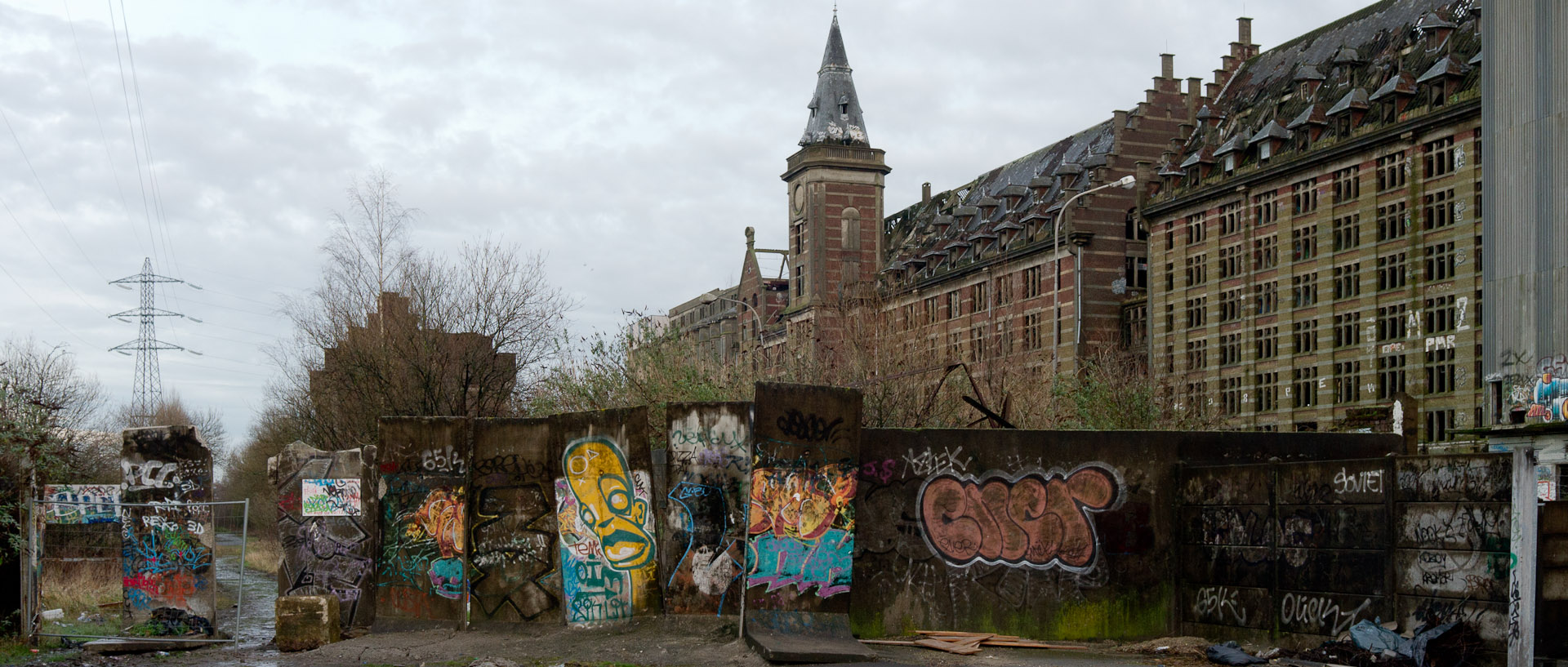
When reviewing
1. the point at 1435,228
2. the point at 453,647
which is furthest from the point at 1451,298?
the point at 453,647

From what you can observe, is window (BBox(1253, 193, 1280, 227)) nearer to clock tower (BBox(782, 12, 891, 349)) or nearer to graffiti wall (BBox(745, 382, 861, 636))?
clock tower (BBox(782, 12, 891, 349))

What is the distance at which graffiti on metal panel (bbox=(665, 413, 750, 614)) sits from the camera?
16125 millimetres

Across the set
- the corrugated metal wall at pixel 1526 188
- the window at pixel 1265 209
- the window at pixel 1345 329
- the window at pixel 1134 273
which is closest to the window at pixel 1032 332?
the window at pixel 1134 273

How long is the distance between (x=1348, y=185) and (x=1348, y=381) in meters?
7.68

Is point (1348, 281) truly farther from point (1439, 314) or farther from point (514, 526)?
point (514, 526)

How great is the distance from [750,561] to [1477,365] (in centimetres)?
4003

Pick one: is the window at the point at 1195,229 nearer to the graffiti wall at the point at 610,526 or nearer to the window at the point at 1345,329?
A: the window at the point at 1345,329

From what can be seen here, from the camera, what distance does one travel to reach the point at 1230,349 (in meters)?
60.3

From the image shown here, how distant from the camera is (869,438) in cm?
1661

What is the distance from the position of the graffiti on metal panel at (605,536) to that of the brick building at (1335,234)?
31503 millimetres

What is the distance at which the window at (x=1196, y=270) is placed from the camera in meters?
62.2

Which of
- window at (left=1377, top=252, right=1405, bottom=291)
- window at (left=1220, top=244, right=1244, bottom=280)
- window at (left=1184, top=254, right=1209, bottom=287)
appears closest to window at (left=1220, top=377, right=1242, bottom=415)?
window at (left=1220, top=244, right=1244, bottom=280)

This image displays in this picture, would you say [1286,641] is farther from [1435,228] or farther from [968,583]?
[1435,228]

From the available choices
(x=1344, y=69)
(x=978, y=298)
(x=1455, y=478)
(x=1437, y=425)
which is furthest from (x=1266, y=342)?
(x=1455, y=478)
